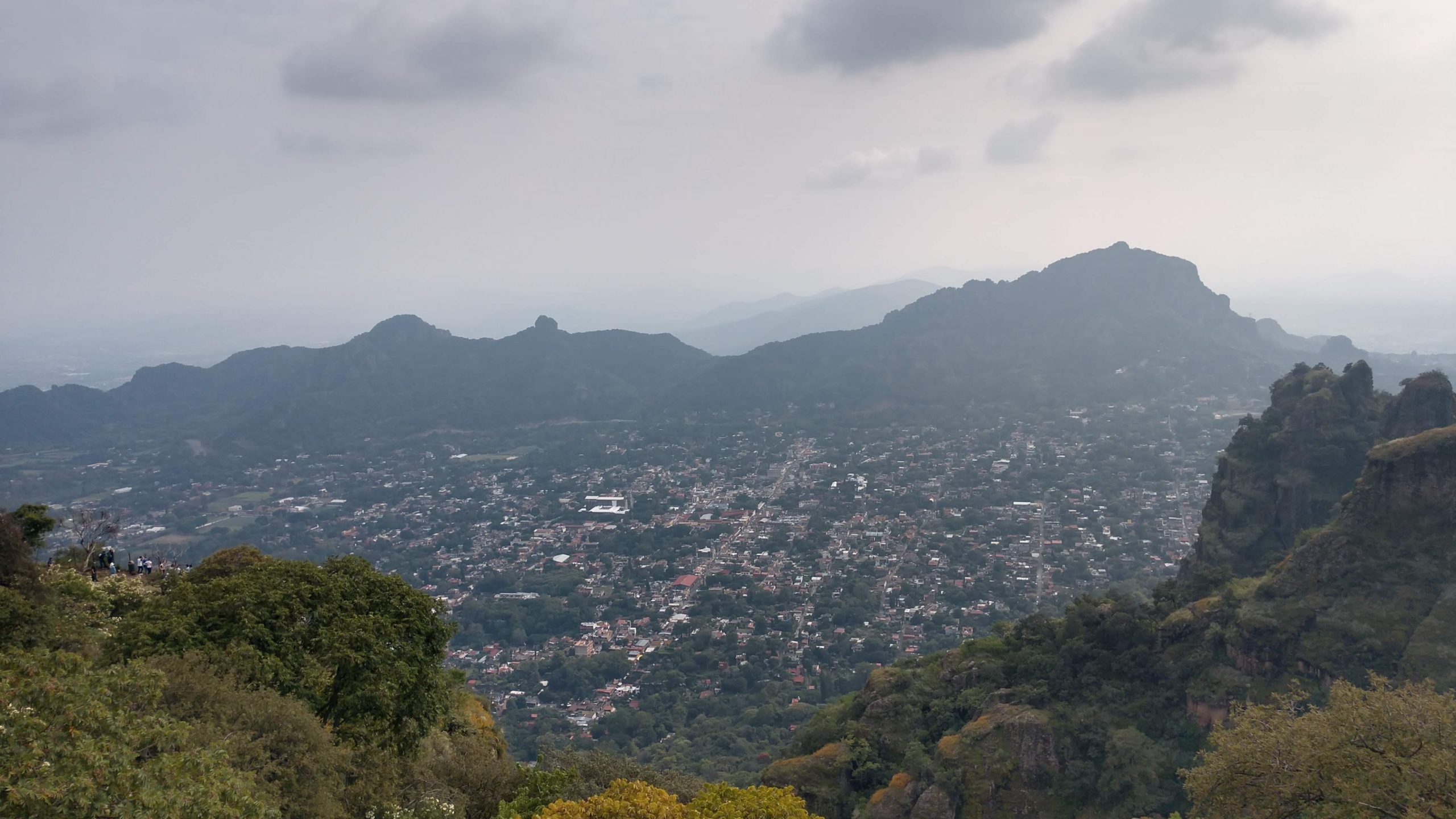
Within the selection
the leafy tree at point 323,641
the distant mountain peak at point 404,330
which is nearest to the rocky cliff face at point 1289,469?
the leafy tree at point 323,641

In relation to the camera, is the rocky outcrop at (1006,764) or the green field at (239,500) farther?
the green field at (239,500)

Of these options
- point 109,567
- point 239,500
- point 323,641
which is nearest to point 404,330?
point 239,500

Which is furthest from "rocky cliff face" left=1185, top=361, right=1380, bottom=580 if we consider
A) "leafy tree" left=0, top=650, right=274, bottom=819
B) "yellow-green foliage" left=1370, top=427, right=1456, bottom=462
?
"leafy tree" left=0, top=650, right=274, bottom=819

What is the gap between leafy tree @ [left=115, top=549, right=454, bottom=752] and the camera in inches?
546

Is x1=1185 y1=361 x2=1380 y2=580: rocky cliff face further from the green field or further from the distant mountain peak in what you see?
the distant mountain peak

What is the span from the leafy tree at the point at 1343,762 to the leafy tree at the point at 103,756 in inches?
565

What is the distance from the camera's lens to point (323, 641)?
14625 millimetres

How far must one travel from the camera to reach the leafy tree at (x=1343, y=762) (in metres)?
10.8

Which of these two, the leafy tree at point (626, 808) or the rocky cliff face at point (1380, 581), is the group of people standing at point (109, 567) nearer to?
the leafy tree at point (626, 808)

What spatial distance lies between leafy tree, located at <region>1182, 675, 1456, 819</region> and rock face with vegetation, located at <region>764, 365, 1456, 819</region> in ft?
24.2

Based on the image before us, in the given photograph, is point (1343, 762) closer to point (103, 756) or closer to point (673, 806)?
point (673, 806)

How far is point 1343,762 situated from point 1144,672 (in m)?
12.5

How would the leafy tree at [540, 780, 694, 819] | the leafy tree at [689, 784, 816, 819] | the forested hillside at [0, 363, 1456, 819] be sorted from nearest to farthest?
1. the leafy tree at [540, 780, 694, 819]
2. the forested hillside at [0, 363, 1456, 819]
3. the leafy tree at [689, 784, 816, 819]

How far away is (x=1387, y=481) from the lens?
2259 centimetres
